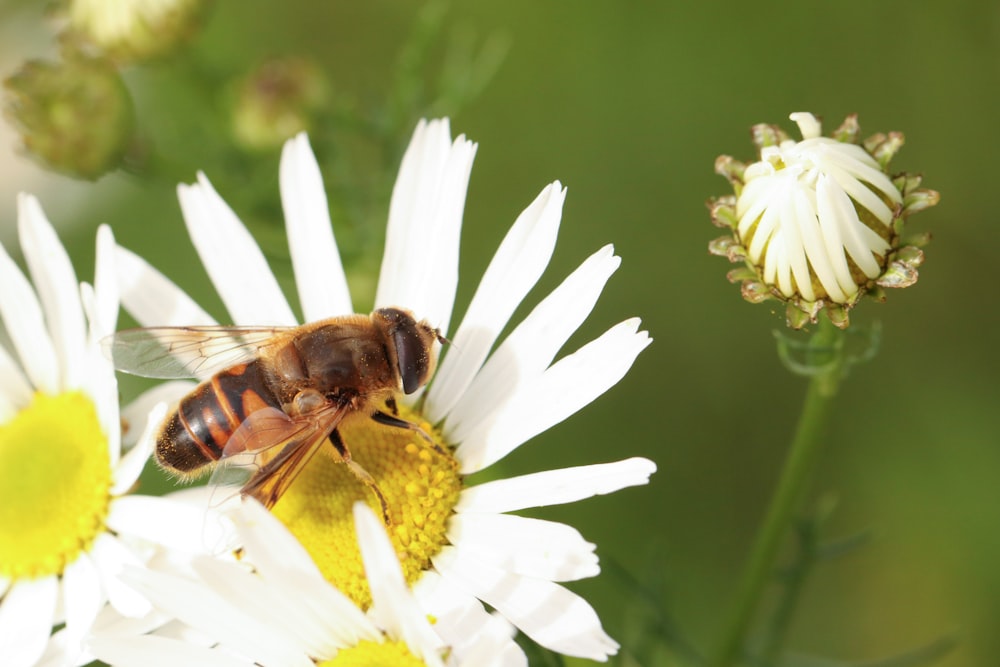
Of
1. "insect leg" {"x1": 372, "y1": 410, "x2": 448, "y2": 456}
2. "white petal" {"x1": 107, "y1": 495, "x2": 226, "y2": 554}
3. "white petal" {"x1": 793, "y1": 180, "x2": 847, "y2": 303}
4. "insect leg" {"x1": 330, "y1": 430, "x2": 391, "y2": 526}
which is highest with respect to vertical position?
"white petal" {"x1": 793, "y1": 180, "x2": 847, "y2": 303}

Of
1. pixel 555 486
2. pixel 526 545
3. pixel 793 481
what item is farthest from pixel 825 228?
pixel 526 545

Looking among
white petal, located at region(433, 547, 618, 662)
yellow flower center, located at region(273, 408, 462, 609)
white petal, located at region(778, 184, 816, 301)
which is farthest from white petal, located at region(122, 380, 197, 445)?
white petal, located at region(778, 184, 816, 301)

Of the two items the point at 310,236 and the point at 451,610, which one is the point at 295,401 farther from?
the point at 451,610

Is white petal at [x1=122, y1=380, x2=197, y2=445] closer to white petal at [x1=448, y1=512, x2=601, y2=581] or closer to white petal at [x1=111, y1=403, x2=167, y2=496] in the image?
white petal at [x1=111, y1=403, x2=167, y2=496]

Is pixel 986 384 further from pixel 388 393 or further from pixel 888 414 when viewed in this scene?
pixel 388 393

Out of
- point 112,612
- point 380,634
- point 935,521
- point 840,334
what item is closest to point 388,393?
point 380,634

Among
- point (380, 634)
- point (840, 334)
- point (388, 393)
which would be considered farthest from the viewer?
point (388, 393)
